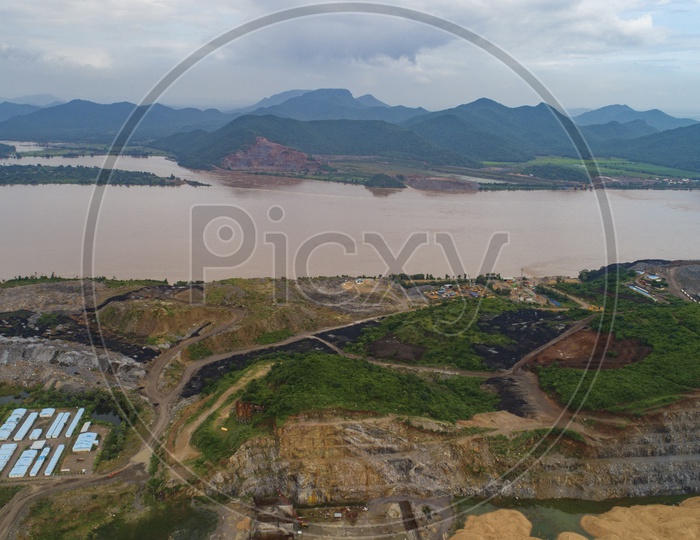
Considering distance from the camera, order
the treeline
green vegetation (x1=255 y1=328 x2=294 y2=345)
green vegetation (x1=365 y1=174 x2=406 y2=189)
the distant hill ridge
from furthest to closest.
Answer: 1. the distant hill ridge
2. the treeline
3. green vegetation (x1=365 y1=174 x2=406 y2=189)
4. green vegetation (x1=255 y1=328 x2=294 y2=345)

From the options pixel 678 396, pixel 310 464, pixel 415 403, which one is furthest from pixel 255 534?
pixel 678 396

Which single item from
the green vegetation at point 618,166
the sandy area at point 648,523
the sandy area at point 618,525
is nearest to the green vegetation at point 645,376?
the sandy area at point 648,523

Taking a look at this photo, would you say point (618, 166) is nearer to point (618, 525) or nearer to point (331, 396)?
point (618, 525)

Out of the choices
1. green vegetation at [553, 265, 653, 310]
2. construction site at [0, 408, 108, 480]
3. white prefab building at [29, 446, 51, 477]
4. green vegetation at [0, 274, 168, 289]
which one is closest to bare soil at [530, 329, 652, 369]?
green vegetation at [553, 265, 653, 310]

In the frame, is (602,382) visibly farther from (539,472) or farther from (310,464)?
(310,464)

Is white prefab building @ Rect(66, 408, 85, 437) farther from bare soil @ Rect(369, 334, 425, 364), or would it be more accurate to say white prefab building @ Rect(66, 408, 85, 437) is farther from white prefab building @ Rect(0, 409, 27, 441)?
bare soil @ Rect(369, 334, 425, 364)

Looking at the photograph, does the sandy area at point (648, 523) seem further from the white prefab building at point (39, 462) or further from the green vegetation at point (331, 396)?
the white prefab building at point (39, 462)
